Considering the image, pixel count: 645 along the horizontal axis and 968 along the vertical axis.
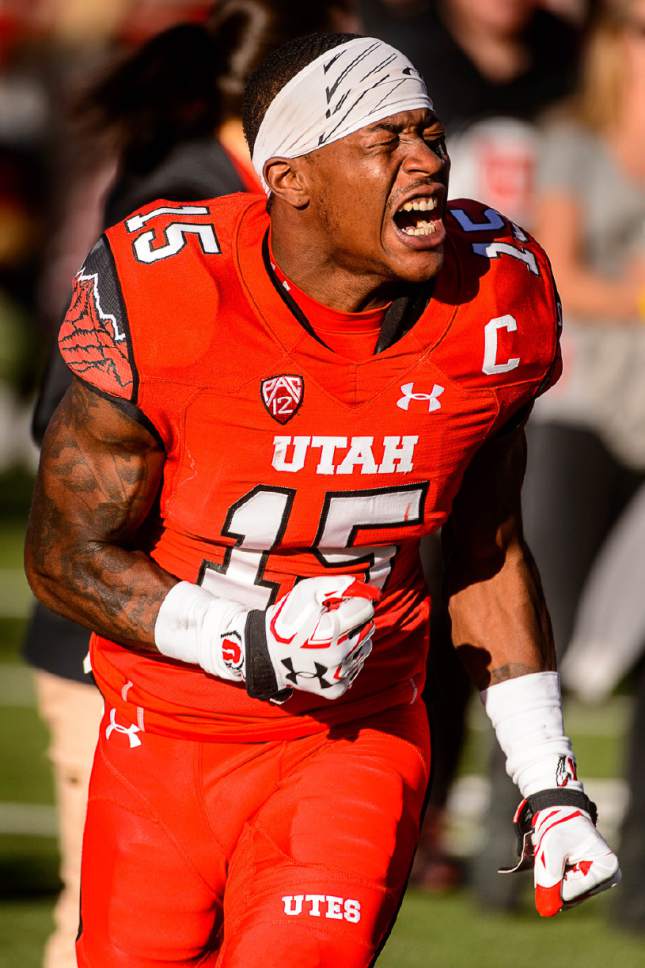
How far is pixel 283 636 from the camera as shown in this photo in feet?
10.0

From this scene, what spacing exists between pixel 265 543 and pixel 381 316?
1.52ft

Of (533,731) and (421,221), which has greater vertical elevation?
(421,221)

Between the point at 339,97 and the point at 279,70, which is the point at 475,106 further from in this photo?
the point at 339,97

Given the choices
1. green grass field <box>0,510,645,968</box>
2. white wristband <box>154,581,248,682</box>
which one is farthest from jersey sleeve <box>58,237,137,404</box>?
green grass field <box>0,510,645,968</box>

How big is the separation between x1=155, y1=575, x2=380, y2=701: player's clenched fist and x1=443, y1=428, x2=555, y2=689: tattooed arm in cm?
55

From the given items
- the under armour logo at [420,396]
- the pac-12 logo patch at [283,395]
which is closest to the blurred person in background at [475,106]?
the under armour logo at [420,396]

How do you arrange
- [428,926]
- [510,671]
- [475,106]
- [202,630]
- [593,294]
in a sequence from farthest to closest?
[475,106]
[593,294]
[428,926]
[510,671]
[202,630]

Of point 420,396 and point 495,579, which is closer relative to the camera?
point 420,396

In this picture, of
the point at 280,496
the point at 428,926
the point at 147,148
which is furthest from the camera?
the point at 428,926

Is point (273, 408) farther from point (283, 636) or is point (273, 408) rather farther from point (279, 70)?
point (279, 70)

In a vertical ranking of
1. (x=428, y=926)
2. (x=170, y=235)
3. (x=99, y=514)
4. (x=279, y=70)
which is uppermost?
(x=279, y=70)

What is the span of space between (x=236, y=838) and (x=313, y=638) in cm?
54

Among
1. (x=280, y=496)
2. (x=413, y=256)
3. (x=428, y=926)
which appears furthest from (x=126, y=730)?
(x=428, y=926)

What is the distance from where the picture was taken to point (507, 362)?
3.41 meters
